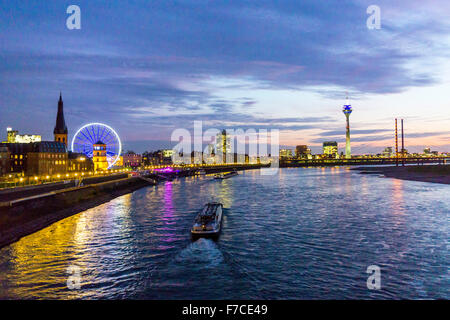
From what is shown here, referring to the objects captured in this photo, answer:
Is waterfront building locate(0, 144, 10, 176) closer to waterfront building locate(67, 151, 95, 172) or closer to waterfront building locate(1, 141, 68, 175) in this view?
waterfront building locate(1, 141, 68, 175)

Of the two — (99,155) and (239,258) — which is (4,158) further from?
(239,258)

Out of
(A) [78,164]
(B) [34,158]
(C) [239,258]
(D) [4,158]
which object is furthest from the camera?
(A) [78,164]

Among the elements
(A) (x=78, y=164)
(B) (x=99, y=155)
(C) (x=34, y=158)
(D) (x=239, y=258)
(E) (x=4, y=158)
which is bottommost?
(D) (x=239, y=258)

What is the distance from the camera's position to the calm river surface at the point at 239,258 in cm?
2194

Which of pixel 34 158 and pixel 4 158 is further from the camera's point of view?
pixel 34 158

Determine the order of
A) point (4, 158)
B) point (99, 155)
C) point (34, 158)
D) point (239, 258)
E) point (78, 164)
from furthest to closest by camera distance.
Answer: point (78, 164) → point (99, 155) → point (34, 158) → point (4, 158) → point (239, 258)

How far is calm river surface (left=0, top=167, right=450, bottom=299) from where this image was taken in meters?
21.9

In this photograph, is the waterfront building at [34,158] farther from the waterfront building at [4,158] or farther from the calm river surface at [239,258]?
the calm river surface at [239,258]

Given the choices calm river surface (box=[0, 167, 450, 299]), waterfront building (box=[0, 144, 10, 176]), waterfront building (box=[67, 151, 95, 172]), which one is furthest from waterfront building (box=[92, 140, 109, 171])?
calm river surface (box=[0, 167, 450, 299])

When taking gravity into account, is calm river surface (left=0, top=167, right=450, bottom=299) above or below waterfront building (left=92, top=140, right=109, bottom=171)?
below

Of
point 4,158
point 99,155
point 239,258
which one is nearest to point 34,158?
point 4,158

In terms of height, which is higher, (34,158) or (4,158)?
(4,158)

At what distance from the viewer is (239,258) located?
95.7 feet
